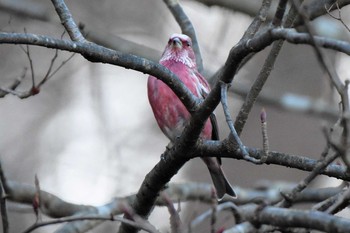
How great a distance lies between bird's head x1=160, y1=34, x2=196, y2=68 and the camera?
8023 millimetres

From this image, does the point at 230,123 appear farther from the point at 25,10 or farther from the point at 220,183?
the point at 25,10

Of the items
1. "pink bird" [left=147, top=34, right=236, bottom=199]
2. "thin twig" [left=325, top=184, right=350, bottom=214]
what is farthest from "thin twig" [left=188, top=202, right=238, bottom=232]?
"pink bird" [left=147, top=34, right=236, bottom=199]

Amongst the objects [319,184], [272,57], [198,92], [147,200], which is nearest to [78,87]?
[319,184]

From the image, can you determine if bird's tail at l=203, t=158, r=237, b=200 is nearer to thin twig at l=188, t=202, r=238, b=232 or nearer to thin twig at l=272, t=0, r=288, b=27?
thin twig at l=188, t=202, r=238, b=232

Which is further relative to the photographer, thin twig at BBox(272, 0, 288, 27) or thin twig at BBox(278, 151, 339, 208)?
thin twig at BBox(272, 0, 288, 27)

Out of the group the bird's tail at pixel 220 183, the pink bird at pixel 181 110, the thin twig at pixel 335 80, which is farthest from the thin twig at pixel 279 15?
the bird's tail at pixel 220 183

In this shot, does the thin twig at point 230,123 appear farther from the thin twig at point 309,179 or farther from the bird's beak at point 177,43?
the bird's beak at point 177,43

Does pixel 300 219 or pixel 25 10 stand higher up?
pixel 25 10

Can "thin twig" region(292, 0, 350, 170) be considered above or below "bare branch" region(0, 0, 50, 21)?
below

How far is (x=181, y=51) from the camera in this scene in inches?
316

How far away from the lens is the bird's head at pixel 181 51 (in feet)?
26.3

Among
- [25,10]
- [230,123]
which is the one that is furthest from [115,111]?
[230,123]

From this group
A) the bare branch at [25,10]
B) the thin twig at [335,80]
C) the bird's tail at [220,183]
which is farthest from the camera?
the bare branch at [25,10]

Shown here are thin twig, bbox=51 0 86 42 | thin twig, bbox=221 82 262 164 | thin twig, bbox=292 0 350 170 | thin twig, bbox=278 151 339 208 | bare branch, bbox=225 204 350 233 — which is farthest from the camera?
thin twig, bbox=51 0 86 42
